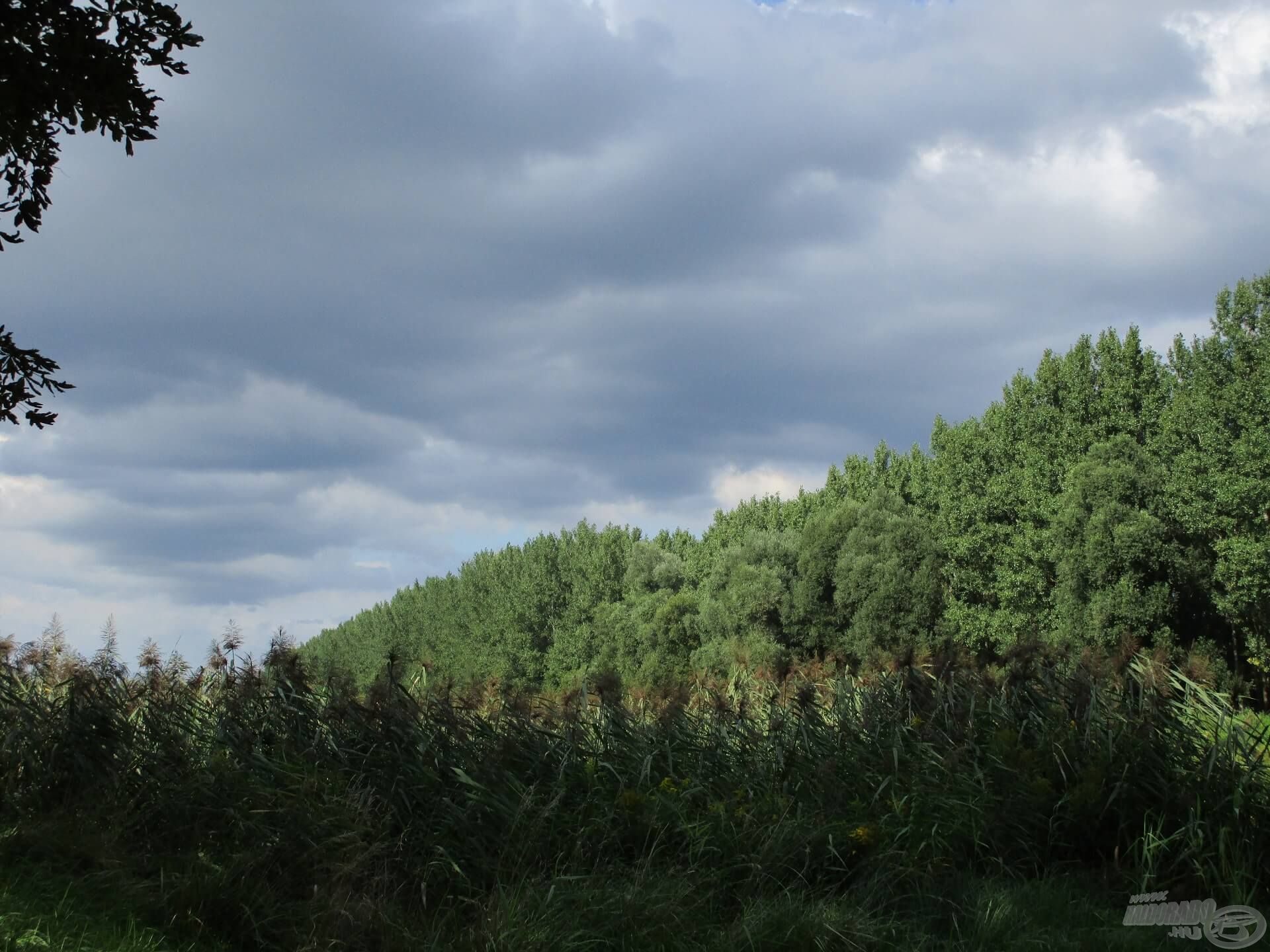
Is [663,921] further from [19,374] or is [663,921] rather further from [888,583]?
[888,583]

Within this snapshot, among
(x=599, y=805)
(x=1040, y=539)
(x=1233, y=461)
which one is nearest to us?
(x=599, y=805)

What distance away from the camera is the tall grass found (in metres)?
4.92

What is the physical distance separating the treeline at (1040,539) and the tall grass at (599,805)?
10478 millimetres

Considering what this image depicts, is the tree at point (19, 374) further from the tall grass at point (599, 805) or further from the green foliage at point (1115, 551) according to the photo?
the green foliage at point (1115, 551)

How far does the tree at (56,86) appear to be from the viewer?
5863mm

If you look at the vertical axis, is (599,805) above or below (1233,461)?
below

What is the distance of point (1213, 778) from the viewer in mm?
6059

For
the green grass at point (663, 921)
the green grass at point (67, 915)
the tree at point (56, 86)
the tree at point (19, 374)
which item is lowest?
the green grass at point (663, 921)

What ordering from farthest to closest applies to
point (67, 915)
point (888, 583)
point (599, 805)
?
1. point (888, 583)
2. point (599, 805)
3. point (67, 915)

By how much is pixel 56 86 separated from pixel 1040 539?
26.1 metres

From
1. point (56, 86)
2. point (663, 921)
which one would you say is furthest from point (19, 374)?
point (663, 921)

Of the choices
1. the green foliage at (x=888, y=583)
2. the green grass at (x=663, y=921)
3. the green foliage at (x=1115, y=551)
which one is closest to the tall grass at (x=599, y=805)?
the green grass at (x=663, y=921)

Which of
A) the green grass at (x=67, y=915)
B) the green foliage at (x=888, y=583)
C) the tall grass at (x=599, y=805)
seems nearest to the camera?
the green grass at (x=67, y=915)

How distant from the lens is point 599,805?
5.95m
